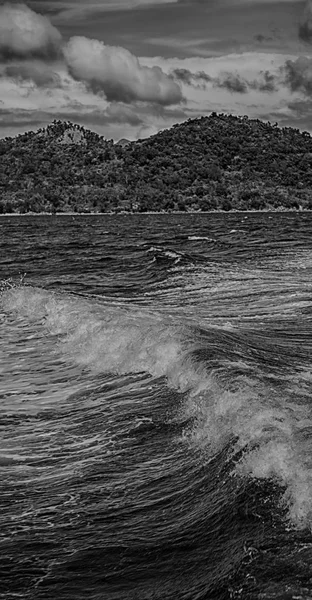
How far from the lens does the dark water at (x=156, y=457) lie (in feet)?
19.6

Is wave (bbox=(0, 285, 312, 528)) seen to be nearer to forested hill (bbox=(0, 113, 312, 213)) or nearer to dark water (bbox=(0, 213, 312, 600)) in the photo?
dark water (bbox=(0, 213, 312, 600))

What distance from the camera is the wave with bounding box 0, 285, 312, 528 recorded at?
743cm

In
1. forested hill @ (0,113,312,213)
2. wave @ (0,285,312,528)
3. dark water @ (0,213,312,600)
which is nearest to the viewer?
dark water @ (0,213,312,600)

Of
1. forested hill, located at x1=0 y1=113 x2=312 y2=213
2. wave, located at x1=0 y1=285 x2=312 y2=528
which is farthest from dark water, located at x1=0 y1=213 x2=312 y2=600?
forested hill, located at x1=0 y1=113 x2=312 y2=213

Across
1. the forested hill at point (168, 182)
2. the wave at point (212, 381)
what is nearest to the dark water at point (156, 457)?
the wave at point (212, 381)

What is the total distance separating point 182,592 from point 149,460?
9.96 ft

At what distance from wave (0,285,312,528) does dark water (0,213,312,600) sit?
0.03m

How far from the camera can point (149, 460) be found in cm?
866

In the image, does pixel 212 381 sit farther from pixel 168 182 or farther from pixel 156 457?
pixel 168 182

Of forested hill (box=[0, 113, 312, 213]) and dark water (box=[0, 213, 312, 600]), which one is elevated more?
dark water (box=[0, 213, 312, 600])

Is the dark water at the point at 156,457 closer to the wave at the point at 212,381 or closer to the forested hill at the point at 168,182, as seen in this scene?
the wave at the point at 212,381

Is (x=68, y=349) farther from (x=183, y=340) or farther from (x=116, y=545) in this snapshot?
(x=116, y=545)

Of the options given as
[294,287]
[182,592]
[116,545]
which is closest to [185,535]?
[116,545]

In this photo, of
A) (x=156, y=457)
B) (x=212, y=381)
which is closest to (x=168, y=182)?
(x=212, y=381)
